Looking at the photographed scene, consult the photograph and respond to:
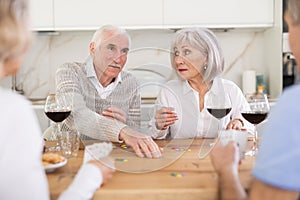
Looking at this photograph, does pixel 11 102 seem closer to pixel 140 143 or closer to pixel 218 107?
pixel 140 143

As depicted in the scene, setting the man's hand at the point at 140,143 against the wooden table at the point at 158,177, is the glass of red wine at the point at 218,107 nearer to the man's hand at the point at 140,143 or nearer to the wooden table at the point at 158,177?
the wooden table at the point at 158,177

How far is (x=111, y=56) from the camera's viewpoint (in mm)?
1785

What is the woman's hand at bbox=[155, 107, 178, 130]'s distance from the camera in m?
1.66

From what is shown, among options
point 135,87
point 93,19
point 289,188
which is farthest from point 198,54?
point 93,19

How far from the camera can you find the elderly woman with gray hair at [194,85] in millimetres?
1901

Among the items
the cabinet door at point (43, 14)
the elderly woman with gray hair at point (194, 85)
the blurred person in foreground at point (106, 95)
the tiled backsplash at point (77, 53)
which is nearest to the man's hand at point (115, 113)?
the blurred person in foreground at point (106, 95)

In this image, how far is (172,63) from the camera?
2.02m

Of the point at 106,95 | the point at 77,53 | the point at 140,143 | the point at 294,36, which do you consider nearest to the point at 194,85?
the point at 106,95

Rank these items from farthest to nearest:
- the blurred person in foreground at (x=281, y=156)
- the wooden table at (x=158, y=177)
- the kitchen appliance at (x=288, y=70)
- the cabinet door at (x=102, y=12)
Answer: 1. the cabinet door at (x=102, y=12)
2. the kitchen appliance at (x=288, y=70)
3. the wooden table at (x=158, y=177)
4. the blurred person in foreground at (x=281, y=156)

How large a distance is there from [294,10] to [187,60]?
1.08m

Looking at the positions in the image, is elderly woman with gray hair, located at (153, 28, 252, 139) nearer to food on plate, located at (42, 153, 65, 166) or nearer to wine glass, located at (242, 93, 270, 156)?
wine glass, located at (242, 93, 270, 156)

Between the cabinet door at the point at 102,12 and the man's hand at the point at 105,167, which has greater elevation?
the cabinet door at the point at 102,12

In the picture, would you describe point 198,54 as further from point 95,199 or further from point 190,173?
point 95,199

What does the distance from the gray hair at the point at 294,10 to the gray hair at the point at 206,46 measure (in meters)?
1.06
